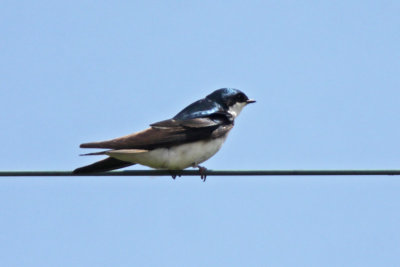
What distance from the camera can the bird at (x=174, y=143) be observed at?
7.13 m

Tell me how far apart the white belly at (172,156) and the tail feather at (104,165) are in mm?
145

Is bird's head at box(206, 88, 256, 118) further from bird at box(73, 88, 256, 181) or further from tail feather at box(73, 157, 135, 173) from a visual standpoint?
tail feather at box(73, 157, 135, 173)

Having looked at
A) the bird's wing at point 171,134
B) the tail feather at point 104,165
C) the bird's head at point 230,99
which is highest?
the bird's head at point 230,99

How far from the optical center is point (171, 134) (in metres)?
7.66

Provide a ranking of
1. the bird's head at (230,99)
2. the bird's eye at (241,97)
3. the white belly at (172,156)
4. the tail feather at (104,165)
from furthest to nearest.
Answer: the bird's eye at (241,97) → the bird's head at (230,99) → the white belly at (172,156) → the tail feather at (104,165)

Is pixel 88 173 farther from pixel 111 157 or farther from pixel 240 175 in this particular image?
pixel 240 175

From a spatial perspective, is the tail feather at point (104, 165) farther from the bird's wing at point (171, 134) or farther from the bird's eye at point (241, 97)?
the bird's eye at point (241, 97)

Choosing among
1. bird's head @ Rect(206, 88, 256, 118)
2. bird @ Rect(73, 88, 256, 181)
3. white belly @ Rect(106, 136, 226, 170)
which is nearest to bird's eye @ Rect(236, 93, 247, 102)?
bird's head @ Rect(206, 88, 256, 118)

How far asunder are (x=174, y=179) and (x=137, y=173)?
1.58 metres

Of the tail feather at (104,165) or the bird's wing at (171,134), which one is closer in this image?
the tail feather at (104,165)

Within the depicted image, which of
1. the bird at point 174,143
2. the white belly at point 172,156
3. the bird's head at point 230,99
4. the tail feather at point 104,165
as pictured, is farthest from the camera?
the bird's head at point 230,99

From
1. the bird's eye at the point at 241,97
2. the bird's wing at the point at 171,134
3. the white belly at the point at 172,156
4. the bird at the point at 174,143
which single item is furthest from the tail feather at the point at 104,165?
the bird's eye at the point at 241,97

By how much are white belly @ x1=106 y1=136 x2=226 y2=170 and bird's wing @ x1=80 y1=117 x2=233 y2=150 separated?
5cm

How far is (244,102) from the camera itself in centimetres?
928
